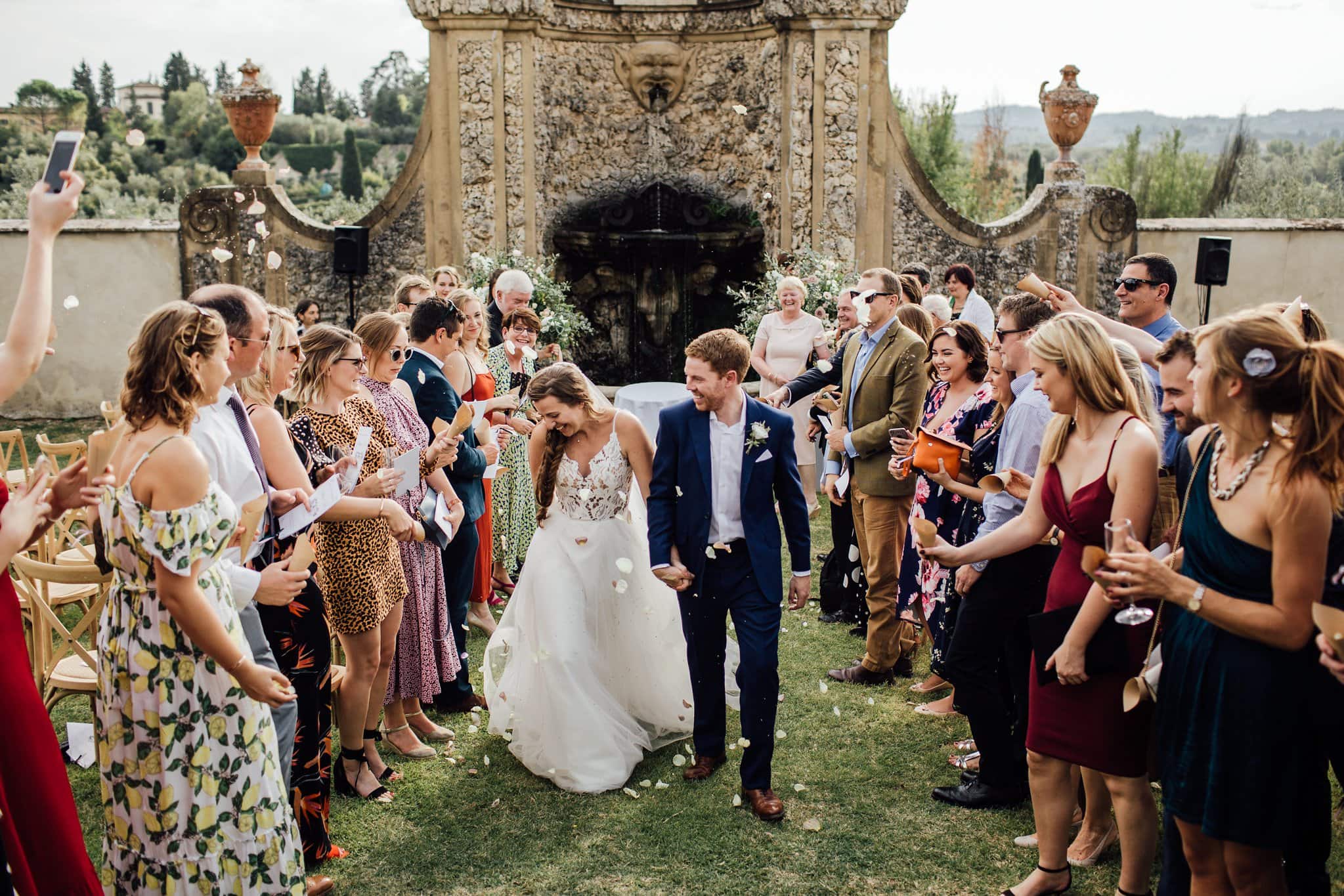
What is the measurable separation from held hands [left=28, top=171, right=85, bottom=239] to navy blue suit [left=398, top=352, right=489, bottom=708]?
7.64 feet

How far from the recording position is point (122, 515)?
2.73 meters

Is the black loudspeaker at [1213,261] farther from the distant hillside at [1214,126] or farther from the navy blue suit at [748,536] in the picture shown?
the distant hillside at [1214,126]

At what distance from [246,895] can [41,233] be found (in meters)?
1.83

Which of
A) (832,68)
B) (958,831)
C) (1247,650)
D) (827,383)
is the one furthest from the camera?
(832,68)

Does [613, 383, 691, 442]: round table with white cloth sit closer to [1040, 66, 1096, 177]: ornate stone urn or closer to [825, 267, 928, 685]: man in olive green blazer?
[825, 267, 928, 685]: man in olive green blazer

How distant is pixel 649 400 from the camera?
8.73 metres

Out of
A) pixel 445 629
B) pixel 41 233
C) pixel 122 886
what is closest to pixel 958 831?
pixel 445 629

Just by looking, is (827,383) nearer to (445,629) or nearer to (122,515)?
(445,629)

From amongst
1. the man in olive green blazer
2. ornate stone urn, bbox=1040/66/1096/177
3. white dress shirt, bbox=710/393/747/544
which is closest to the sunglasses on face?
the man in olive green blazer

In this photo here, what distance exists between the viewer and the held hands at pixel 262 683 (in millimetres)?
2752

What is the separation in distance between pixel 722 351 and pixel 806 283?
6830mm

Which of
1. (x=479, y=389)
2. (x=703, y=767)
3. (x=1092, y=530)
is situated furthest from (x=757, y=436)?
(x=479, y=389)

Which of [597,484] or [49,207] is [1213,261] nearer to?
[597,484]

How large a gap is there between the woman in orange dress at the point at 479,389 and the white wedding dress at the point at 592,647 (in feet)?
4.03
